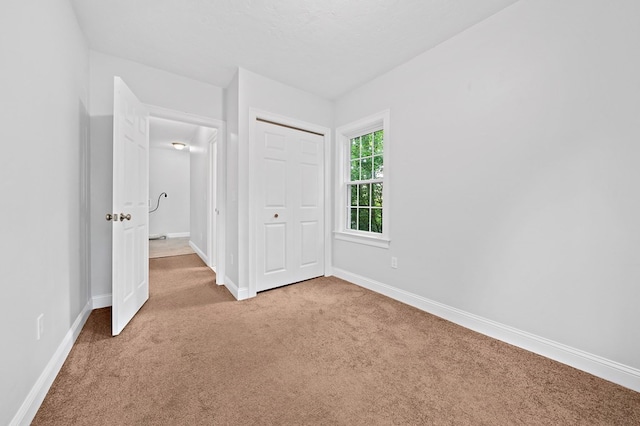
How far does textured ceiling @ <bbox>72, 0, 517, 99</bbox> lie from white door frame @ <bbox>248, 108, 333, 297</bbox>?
502mm

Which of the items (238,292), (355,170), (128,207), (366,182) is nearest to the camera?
(128,207)

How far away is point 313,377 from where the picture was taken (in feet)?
5.01

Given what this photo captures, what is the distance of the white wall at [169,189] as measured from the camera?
7.30 metres

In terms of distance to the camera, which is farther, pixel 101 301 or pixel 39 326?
pixel 101 301

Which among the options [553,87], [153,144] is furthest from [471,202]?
[153,144]

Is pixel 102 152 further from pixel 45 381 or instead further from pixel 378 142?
pixel 378 142

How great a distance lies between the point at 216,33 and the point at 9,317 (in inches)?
Result: 94.7

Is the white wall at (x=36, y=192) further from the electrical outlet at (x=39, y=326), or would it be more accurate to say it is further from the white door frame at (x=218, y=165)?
the white door frame at (x=218, y=165)

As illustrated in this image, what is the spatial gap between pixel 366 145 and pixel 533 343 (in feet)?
8.51

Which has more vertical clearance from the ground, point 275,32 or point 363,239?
point 275,32

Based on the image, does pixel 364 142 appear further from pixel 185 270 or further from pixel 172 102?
pixel 185 270

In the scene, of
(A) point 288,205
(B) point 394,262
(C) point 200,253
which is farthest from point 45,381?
(C) point 200,253

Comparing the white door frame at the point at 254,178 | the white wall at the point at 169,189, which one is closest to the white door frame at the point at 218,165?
the white door frame at the point at 254,178

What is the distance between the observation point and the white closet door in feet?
9.78
